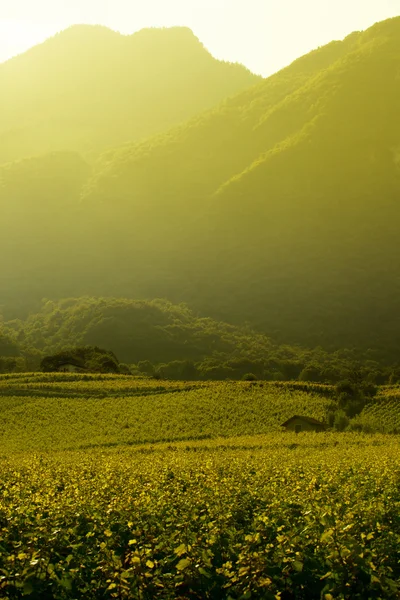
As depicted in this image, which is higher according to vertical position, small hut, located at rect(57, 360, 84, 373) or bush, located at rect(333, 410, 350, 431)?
small hut, located at rect(57, 360, 84, 373)

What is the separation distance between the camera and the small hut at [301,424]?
7119 cm

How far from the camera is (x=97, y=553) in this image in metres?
14.1

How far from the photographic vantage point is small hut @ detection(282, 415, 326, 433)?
234 feet

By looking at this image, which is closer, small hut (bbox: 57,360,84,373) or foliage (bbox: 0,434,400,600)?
foliage (bbox: 0,434,400,600)

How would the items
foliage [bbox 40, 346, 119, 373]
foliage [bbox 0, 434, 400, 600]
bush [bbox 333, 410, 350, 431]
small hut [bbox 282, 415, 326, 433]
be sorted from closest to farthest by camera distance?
foliage [bbox 0, 434, 400, 600], small hut [bbox 282, 415, 326, 433], bush [bbox 333, 410, 350, 431], foliage [bbox 40, 346, 119, 373]

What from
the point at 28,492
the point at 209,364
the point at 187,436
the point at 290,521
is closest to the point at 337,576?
the point at 290,521

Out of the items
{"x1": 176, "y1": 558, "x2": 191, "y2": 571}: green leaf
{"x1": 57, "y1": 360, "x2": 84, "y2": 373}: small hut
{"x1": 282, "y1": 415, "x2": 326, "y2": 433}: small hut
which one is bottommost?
{"x1": 282, "y1": 415, "x2": 326, "y2": 433}: small hut

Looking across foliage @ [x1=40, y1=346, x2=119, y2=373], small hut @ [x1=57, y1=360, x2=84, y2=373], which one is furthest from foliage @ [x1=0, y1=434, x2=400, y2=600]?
foliage @ [x1=40, y1=346, x2=119, y2=373]

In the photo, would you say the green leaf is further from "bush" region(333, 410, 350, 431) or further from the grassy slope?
"bush" region(333, 410, 350, 431)

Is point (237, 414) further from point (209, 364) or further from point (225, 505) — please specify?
point (209, 364)

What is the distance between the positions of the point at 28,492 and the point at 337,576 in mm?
12838

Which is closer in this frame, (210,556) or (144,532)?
(210,556)

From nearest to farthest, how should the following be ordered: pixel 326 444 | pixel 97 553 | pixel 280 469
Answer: pixel 97 553 → pixel 280 469 → pixel 326 444

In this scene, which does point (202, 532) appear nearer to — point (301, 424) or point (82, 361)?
point (301, 424)
